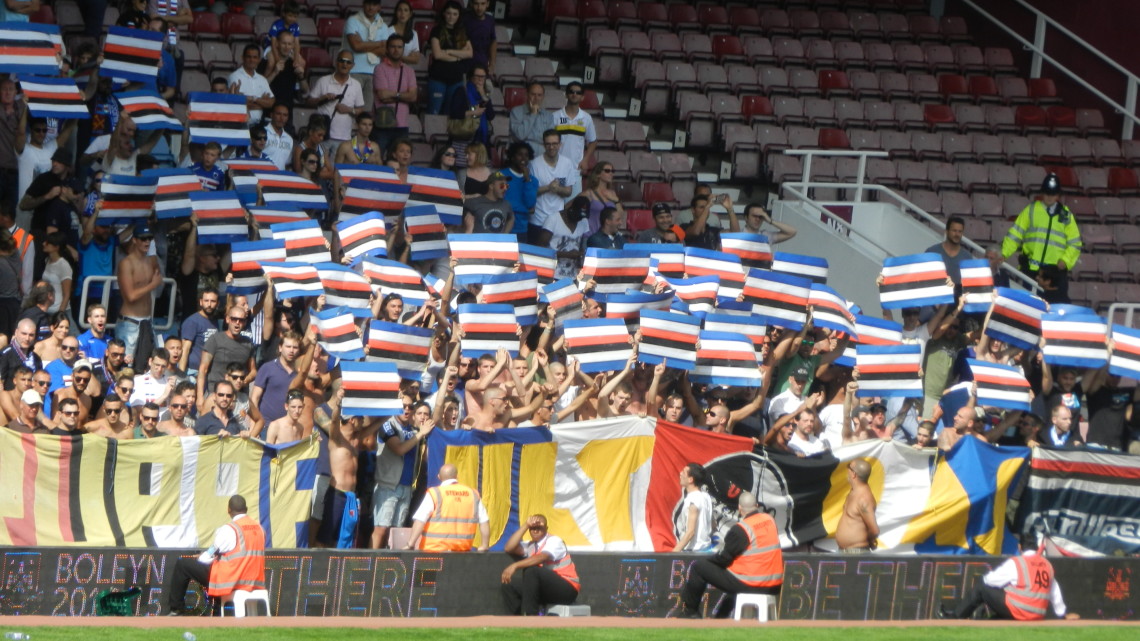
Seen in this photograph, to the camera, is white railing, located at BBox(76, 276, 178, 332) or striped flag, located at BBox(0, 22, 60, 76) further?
striped flag, located at BBox(0, 22, 60, 76)

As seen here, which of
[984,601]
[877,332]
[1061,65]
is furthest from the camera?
[1061,65]

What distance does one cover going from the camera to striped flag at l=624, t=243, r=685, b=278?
56.4 ft

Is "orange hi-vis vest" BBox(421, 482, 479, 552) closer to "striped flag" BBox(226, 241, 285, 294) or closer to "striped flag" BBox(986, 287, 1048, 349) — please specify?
"striped flag" BBox(226, 241, 285, 294)

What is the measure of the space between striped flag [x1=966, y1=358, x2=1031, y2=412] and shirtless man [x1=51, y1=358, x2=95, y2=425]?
7.77 meters

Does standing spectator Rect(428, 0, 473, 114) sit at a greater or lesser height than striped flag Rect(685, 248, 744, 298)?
greater

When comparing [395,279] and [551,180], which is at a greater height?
[551,180]

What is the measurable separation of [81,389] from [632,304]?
4.92 m

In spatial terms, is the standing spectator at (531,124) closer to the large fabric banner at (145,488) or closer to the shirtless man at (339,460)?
the shirtless man at (339,460)

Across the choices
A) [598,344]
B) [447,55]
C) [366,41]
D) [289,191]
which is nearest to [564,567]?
[598,344]

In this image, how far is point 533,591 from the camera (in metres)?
14.0

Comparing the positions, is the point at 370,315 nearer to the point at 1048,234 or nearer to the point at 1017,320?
the point at 1017,320

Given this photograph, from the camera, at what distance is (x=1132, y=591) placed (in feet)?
52.2

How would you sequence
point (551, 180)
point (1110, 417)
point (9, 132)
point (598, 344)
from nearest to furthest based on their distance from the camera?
1. point (598, 344)
2. point (9, 132)
3. point (1110, 417)
4. point (551, 180)

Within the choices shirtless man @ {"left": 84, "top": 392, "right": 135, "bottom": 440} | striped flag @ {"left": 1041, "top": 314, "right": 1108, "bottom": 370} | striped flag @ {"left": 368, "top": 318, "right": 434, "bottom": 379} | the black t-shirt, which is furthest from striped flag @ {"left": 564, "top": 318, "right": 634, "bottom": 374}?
the black t-shirt
